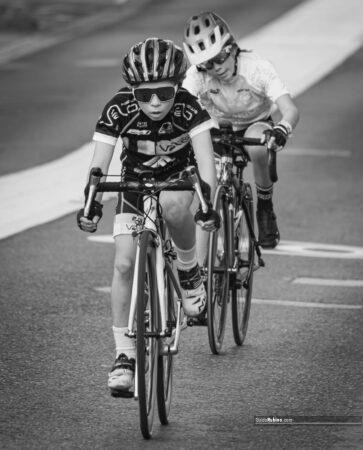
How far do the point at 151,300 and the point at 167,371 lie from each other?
58 cm

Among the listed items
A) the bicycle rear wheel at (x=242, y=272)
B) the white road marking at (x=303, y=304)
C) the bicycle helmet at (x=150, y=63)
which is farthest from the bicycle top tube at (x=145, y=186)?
the white road marking at (x=303, y=304)

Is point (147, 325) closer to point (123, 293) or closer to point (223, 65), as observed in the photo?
point (123, 293)

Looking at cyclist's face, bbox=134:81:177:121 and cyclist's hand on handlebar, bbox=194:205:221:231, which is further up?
cyclist's face, bbox=134:81:177:121

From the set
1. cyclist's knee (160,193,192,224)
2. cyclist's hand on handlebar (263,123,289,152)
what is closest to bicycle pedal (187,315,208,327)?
cyclist's knee (160,193,192,224)

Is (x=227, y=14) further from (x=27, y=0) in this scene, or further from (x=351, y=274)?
(x=351, y=274)

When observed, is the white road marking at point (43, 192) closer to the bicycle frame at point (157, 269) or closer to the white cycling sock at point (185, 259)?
the white cycling sock at point (185, 259)

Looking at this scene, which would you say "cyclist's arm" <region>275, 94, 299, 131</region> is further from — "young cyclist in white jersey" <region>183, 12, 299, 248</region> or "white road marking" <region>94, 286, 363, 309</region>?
"white road marking" <region>94, 286, 363, 309</region>

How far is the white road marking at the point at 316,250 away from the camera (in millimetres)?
11602

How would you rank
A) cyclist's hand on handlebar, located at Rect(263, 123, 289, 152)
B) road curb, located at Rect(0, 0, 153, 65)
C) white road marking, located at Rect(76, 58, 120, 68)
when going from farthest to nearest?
road curb, located at Rect(0, 0, 153, 65)
white road marking, located at Rect(76, 58, 120, 68)
cyclist's hand on handlebar, located at Rect(263, 123, 289, 152)

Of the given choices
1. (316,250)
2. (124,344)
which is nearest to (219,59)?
(124,344)

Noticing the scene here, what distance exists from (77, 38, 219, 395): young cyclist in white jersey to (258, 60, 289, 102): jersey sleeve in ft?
5.96

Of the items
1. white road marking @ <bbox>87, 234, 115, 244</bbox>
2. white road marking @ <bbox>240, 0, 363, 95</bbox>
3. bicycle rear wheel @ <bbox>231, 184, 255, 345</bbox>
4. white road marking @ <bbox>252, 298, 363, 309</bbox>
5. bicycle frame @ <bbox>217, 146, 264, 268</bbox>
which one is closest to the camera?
bicycle frame @ <bbox>217, 146, 264, 268</bbox>

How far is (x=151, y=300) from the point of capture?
6652 mm

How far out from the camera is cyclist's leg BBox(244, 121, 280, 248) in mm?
9219
